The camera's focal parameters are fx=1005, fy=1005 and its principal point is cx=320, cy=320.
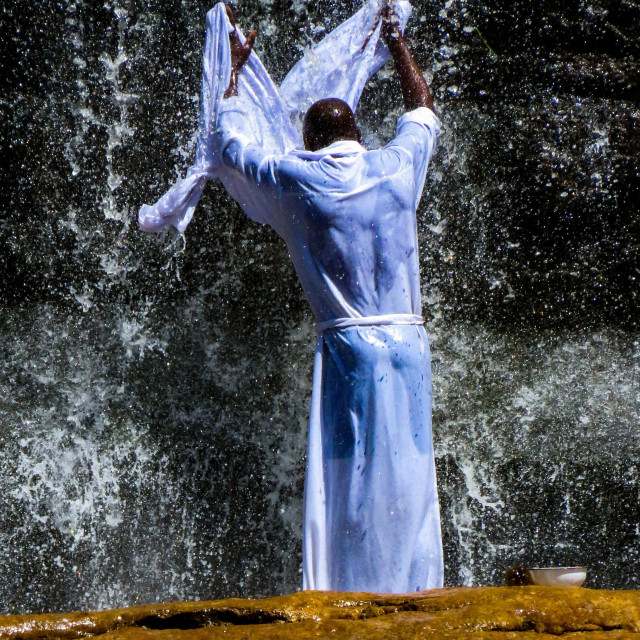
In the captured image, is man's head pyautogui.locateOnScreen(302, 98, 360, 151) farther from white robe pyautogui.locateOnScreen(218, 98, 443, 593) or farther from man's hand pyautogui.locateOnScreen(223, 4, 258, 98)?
man's hand pyautogui.locateOnScreen(223, 4, 258, 98)

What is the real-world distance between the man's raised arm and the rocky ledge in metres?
2.02

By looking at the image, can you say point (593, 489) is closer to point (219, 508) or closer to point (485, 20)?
point (219, 508)

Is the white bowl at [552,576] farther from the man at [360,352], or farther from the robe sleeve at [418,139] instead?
the robe sleeve at [418,139]

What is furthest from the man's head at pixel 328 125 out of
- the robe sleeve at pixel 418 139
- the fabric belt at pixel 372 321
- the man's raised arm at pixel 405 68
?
the fabric belt at pixel 372 321

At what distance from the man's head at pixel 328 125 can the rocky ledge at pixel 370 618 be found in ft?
5.74

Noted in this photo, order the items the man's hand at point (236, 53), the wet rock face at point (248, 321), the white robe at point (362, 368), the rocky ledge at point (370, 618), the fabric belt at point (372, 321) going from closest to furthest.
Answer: the rocky ledge at point (370, 618) < the white robe at point (362, 368) < the fabric belt at point (372, 321) < the man's hand at point (236, 53) < the wet rock face at point (248, 321)

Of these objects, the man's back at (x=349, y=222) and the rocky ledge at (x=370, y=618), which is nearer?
the rocky ledge at (x=370, y=618)

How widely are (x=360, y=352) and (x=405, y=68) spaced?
1.23 metres

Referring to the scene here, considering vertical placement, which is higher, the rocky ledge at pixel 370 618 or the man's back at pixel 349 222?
the man's back at pixel 349 222

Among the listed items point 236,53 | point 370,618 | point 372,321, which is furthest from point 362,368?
point 236,53

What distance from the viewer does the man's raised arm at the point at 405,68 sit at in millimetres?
3865

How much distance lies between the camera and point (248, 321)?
17.5 feet

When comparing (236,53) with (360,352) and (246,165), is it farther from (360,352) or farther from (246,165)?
(360,352)

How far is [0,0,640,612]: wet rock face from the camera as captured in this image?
5047 mm
